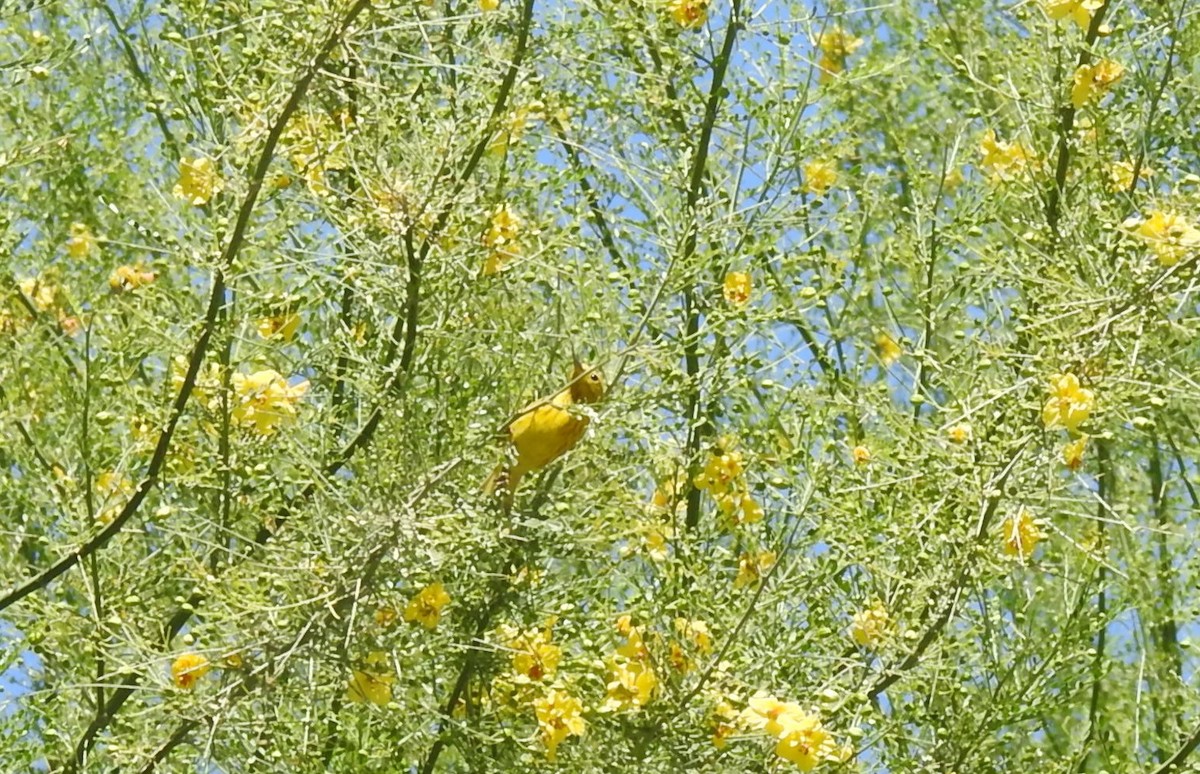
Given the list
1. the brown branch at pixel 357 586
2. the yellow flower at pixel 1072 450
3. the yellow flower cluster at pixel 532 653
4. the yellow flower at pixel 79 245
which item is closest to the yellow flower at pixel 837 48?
the yellow flower at pixel 79 245

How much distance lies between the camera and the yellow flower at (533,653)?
121 inches

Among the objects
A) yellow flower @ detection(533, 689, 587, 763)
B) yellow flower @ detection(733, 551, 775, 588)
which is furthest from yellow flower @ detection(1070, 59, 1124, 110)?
yellow flower @ detection(533, 689, 587, 763)

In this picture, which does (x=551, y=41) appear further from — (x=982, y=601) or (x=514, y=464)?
(x=982, y=601)

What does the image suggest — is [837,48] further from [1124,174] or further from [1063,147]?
[1063,147]

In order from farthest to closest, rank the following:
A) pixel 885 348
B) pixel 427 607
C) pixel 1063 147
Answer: pixel 885 348 < pixel 1063 147 < pixel 427 607

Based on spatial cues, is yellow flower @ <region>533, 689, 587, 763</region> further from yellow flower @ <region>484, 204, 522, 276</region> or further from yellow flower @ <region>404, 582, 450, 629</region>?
yellow flower @ <region>484, 204, 522, 276</region>

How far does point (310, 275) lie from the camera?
Answer: 3158mm

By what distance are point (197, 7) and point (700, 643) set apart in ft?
4.18

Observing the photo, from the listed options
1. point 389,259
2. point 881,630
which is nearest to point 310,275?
point 389,259

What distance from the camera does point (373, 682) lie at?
9.96 feet

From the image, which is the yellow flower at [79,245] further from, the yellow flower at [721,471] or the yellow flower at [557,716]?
the yellow flower at [557,716]

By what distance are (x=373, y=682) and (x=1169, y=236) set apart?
52.0 inches

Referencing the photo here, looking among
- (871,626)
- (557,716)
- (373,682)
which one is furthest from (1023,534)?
(373,682)

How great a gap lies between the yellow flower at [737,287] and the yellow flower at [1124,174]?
714 millimetres
